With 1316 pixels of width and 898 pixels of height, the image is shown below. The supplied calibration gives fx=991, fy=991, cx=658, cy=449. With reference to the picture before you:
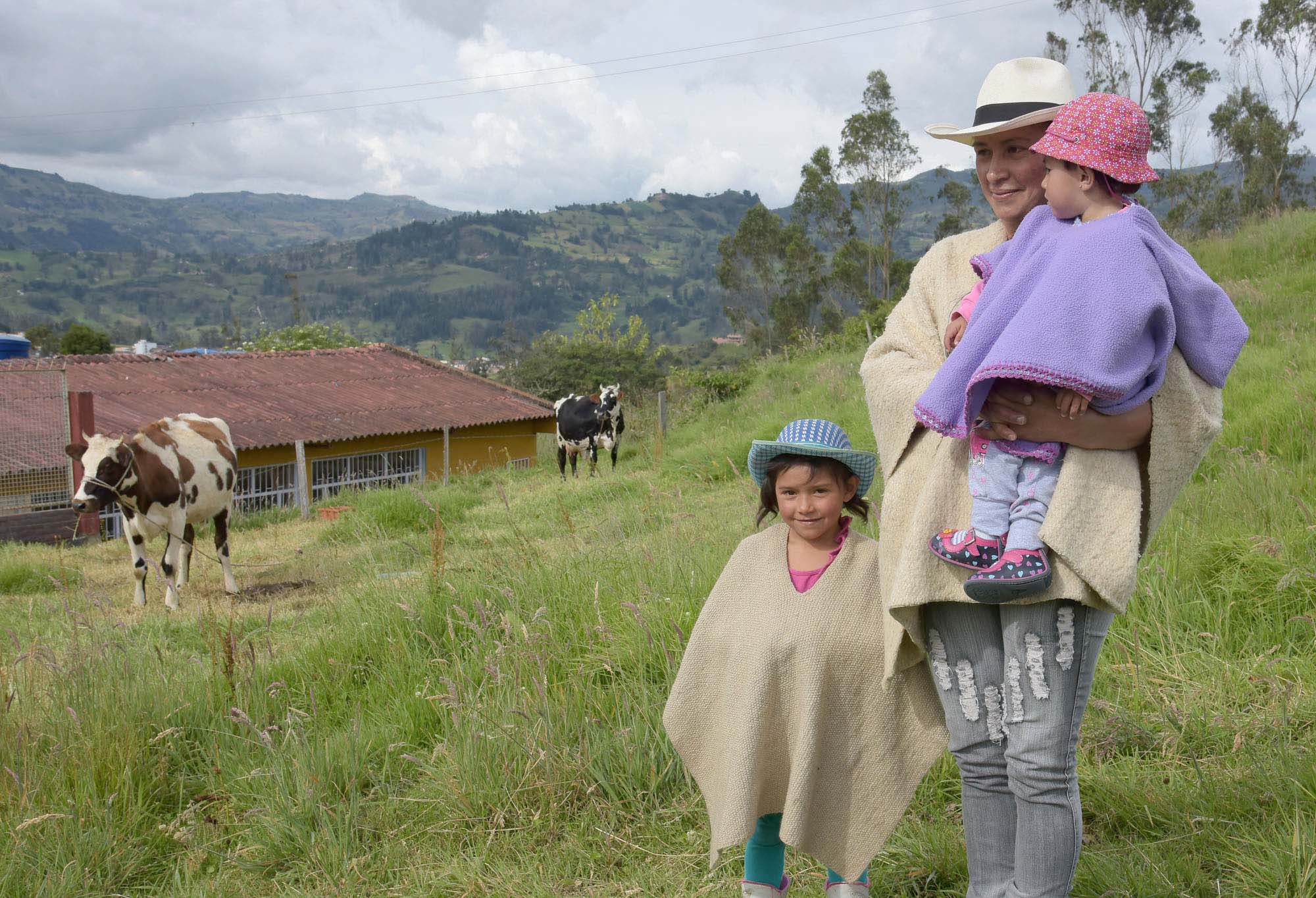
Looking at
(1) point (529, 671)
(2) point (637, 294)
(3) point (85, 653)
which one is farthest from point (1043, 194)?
(2) point (637, 294)

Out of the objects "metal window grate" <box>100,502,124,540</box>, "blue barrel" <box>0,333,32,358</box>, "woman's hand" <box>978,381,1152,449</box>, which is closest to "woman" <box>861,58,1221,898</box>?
"woman's hand" <box>978,381,1152,449</box>

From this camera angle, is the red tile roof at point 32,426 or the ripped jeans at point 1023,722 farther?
the red tile roof at point 32,426

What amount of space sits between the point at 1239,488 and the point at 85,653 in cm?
502

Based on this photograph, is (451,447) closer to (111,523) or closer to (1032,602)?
(111,523)

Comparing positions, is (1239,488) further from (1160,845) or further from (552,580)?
(552,580)

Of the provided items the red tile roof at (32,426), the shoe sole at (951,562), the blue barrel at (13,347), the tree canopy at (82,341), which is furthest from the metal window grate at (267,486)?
the tree canopy at (82,341)

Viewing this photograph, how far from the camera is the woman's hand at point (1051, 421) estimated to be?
1.74 meters

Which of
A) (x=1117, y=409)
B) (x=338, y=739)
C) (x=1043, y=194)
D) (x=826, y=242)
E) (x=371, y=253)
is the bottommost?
(x=338, y=739)

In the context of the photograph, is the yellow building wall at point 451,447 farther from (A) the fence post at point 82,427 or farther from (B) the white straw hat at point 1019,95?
(B) the white straw hat at point 1019,95

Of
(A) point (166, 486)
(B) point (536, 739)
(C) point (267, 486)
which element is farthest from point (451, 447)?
(B) point (536, 739)

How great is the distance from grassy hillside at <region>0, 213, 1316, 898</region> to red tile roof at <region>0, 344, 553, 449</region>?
55.4 ft

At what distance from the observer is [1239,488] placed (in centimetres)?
454

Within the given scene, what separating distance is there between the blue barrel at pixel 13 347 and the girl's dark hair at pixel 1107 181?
35210mm

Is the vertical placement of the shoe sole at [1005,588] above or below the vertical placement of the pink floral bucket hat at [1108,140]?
below
